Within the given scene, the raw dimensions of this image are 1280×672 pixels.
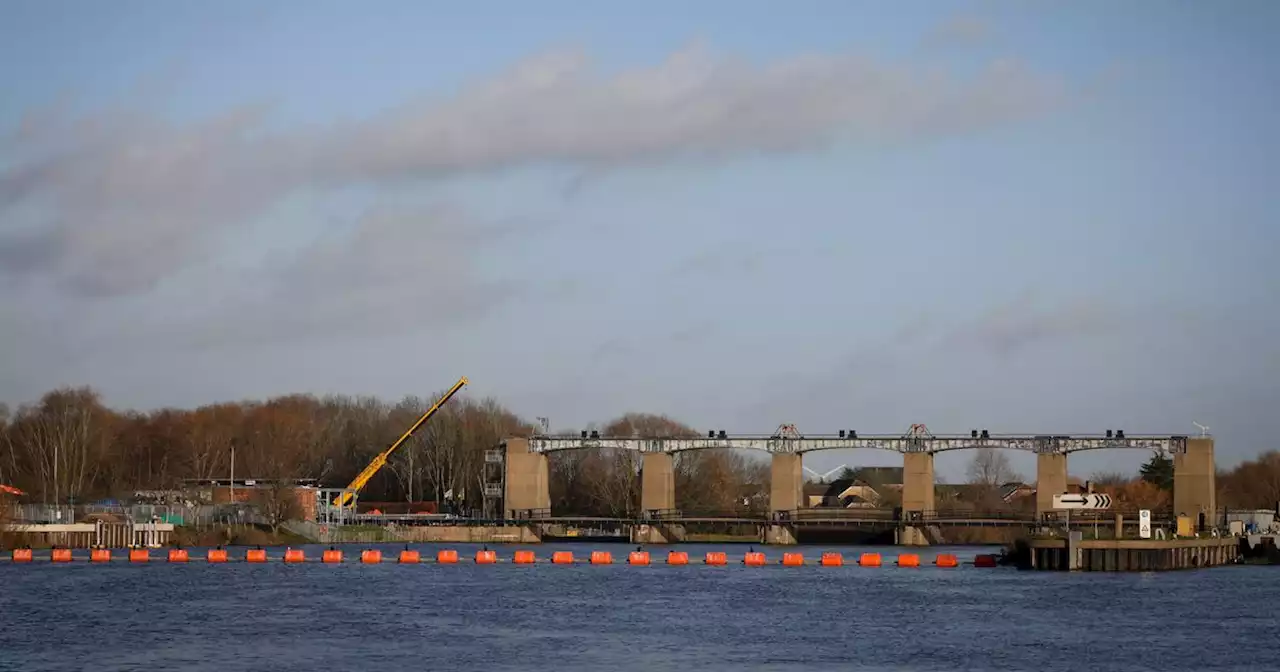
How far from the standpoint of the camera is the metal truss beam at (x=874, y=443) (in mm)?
142000

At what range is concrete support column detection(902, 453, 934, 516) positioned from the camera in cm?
14375

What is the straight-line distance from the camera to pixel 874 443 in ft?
478

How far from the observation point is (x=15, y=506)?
131 meters

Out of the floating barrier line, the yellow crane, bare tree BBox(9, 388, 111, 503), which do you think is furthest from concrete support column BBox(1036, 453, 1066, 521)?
bare tree BBox(9, 388, 111, 503)

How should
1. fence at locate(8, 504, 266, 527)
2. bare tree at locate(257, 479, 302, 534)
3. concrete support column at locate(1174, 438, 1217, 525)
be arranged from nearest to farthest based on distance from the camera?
fence at locate(8, 504, 266, 527) → bare tree at locate(257, 479, 302, 534) → concrete support column at locate(1174, 438, 1217, 525)

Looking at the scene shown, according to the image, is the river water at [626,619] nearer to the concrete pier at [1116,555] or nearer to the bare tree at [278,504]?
the concrete pier at [1116,555]

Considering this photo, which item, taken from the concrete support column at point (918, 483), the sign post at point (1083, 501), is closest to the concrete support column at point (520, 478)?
the concrete support column at point (918, 483)

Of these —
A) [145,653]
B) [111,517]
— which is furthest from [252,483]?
[145,653]

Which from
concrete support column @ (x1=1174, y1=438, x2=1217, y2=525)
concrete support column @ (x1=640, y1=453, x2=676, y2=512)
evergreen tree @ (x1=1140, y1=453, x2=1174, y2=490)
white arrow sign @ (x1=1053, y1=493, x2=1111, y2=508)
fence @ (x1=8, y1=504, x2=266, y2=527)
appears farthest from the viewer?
evergreen tree @ (x1=1140, y1=453, x2=1174, y2=490)

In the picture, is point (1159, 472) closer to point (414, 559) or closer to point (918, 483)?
point (918, 483)

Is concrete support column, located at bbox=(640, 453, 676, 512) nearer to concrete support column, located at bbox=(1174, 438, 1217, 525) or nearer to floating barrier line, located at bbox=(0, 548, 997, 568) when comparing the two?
floating barrier line, located at bbox=(0, 548, 997, 568)

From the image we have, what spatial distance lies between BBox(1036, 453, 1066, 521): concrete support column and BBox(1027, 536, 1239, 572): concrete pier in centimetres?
3279

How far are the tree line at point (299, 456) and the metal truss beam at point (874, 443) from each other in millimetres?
19873

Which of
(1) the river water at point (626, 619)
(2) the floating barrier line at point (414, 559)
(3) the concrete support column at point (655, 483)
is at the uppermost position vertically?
(3) the concrete support column at point (655, 483)
